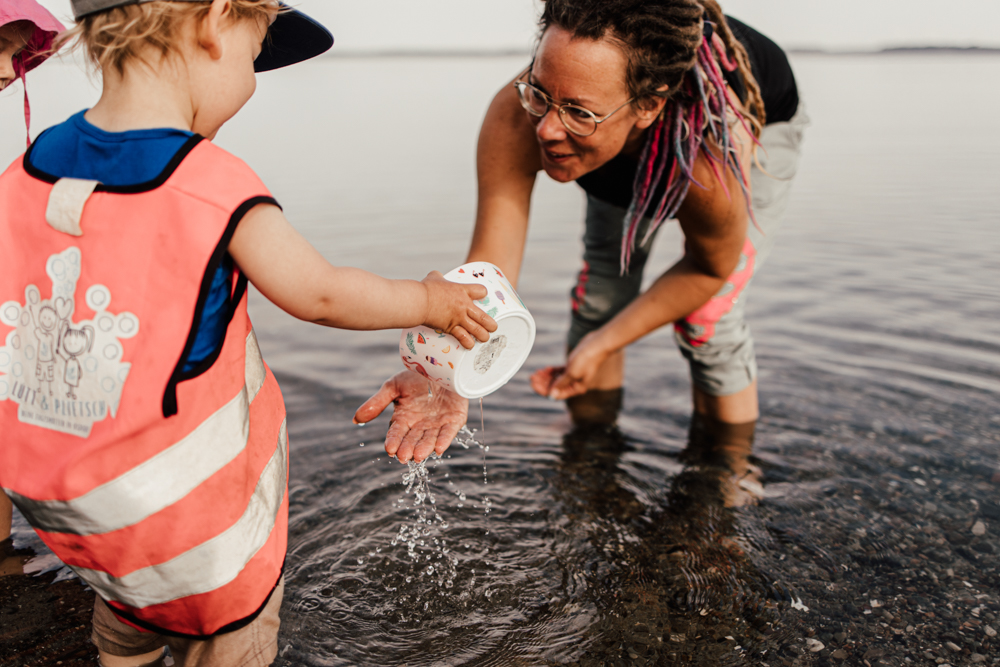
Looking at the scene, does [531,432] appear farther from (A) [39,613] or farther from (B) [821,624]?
(A) [39,613]

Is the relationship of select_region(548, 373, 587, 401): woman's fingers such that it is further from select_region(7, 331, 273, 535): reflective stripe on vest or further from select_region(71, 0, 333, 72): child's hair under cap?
select_region(7, 331, 273, 535): reflective stripe on vest

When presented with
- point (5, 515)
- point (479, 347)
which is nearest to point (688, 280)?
point (479, 347)

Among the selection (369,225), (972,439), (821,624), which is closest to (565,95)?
(821,624)

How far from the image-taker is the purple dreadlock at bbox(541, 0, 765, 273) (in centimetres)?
241

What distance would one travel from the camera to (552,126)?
2.57 m

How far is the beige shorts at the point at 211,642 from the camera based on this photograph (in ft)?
5.95

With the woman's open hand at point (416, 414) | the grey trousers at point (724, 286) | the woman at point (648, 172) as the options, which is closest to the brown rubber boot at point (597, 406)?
the woman at point (648, 172)

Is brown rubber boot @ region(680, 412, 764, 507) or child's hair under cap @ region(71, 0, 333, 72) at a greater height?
child's hair under cap @ region(71, 0, 333, 72)

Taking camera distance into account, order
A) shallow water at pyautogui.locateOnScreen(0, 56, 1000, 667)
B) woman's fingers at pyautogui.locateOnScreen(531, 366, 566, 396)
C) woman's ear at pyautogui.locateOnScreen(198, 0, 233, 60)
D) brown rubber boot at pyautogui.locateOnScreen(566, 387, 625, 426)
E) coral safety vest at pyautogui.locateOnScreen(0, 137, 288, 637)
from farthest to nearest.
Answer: brown rubber boot at pyautogui.locateOnScreen(566, 387, 625, 426)
woman's fingers at pyautogui.locateOnScreen(531, 366, 566, 396)
shallow water at pyautogui.locateOnScreen(0, 56, 1000, 667)
woman's ear at pyautogui.locateOnScreen(198, 0, 233, 60)
coral safety vest at pyautogui.locateOnScreen(0, 137, 288, 637)

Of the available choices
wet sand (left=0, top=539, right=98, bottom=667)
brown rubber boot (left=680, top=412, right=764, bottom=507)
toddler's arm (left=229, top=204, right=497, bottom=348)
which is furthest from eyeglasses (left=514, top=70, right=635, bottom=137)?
wet sand (left=0, top=539, right=98, bottom=667)

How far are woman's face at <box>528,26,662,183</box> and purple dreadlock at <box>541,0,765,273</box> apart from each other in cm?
4

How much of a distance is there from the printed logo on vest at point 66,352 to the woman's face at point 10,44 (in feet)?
5.34

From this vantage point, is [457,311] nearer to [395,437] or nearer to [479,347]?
[479,347]

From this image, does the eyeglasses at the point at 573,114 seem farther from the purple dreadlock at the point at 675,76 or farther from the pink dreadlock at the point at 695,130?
the pink dreadlock at the point at 695,130
